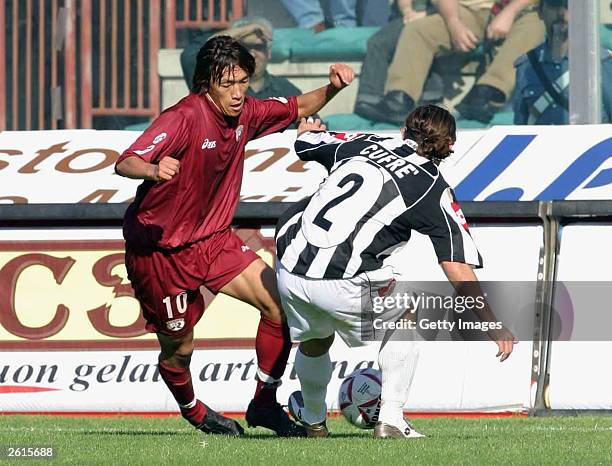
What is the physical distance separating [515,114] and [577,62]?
1.37 meters

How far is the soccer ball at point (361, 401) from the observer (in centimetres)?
742

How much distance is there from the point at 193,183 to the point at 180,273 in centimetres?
47

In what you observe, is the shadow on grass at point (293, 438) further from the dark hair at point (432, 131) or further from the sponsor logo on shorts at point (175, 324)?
the dark hair at point (432, 131)

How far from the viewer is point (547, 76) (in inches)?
520

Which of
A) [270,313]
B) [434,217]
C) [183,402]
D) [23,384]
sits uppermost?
[434,217]

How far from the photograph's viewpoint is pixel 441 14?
1399cm

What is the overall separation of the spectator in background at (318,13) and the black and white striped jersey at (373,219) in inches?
286

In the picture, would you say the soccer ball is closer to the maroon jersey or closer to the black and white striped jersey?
the black and white striped jersey

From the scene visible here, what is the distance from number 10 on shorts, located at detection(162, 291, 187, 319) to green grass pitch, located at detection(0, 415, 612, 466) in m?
0.62

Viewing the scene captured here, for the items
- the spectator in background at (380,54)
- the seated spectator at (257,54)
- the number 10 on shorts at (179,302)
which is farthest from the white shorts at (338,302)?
the spectator in background at (380,54)

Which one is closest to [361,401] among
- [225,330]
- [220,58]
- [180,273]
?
[180,273]

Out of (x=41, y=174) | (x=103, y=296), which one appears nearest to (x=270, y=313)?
(x=103, y=296)

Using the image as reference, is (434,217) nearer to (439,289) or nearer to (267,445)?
(267,445)

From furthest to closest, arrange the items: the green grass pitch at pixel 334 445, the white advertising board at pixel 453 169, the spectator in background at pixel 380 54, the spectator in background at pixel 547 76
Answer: the spectator in background at pixel 380 54 < the spectator in background at pixel 547 76 < the white advertising board at pixel 453 169 < the green grass pitch at pixel 334 445
